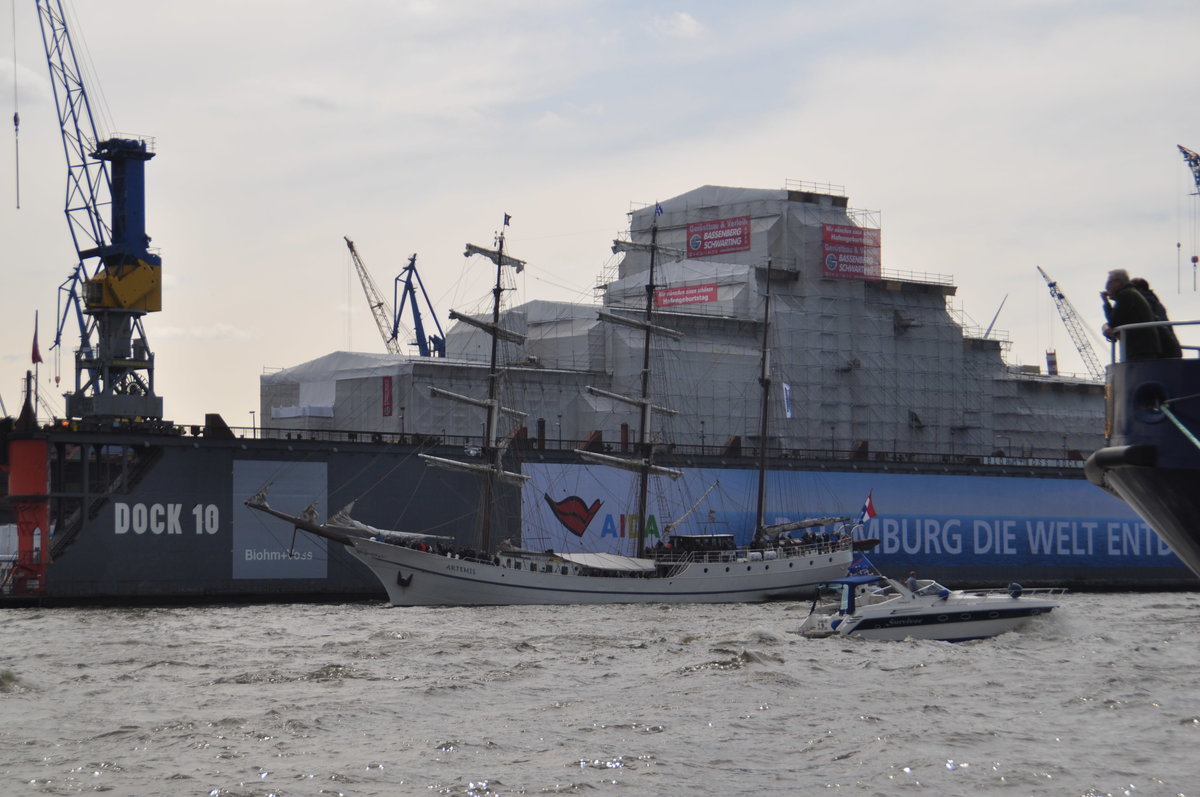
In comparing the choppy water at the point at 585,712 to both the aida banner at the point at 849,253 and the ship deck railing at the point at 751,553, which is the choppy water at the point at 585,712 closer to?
the ship deck railing at the point at 751,553

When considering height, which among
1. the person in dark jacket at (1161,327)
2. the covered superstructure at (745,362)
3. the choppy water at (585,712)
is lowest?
the choppy water at (585,712)

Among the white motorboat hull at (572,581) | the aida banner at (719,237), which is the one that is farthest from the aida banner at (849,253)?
the white motorboat hull at (572,581)

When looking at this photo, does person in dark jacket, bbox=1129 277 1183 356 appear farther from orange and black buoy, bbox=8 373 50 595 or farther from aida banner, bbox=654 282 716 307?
aida banner, bbox=654 282 716 307

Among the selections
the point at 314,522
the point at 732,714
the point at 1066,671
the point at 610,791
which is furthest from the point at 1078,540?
the point at 610,791

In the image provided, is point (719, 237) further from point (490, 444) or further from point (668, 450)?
point (490, 444)

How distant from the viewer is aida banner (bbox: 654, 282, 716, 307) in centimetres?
10794

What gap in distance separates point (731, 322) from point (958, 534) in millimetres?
23650

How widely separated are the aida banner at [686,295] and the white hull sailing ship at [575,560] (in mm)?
28523

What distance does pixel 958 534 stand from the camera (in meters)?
89.1

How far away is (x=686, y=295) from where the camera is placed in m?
109

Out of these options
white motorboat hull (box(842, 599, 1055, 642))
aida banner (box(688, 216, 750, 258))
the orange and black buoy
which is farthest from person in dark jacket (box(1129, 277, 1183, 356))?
aida banner (box(688, 216, 750, 258))

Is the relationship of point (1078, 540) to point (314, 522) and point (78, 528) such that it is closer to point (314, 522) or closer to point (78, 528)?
point (314, 522)

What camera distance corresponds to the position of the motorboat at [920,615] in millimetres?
47031

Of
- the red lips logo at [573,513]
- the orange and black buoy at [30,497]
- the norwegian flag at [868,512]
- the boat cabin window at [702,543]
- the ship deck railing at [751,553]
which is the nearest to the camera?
the orange and black buoy at [30,497]
